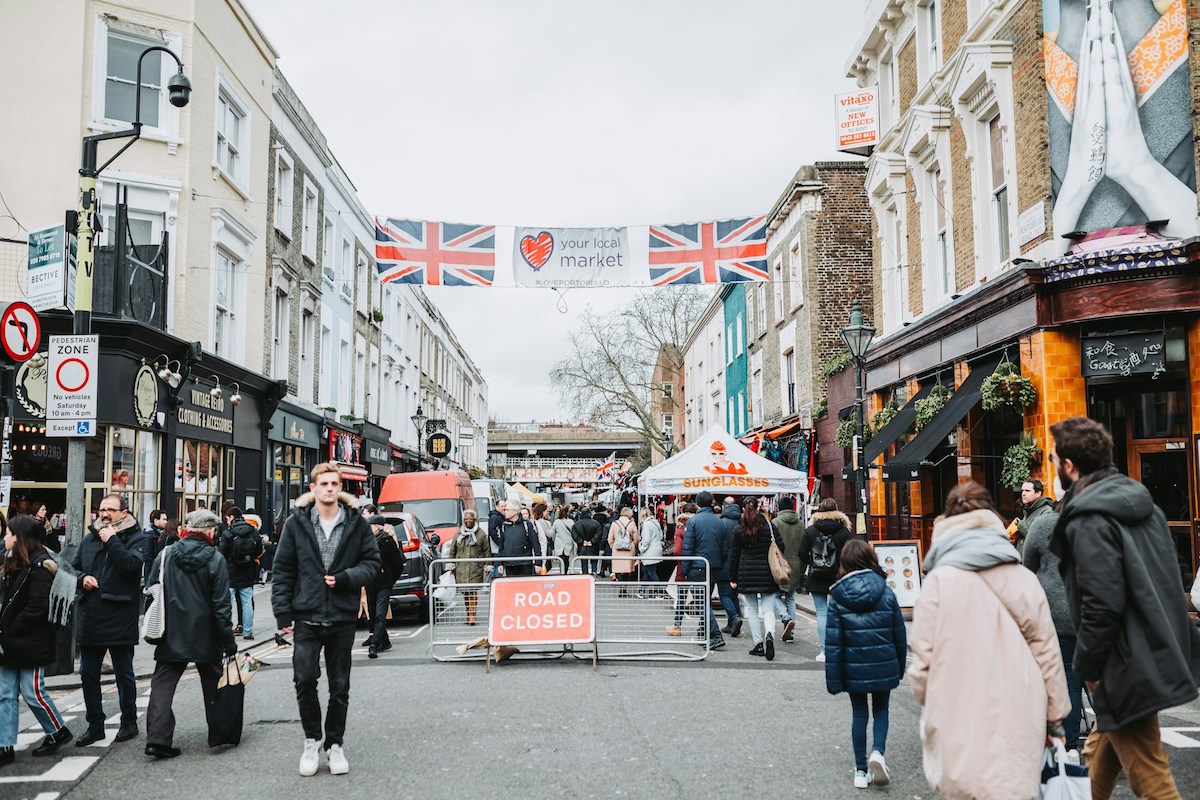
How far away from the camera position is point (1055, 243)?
13727 millimetres

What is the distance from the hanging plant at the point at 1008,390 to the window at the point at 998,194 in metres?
2.14

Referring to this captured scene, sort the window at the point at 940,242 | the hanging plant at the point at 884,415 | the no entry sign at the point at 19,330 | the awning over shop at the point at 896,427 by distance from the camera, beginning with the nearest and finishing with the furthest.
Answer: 1. the no entry sign at the point at 19,330
2. the awning over shop at the point at 896,427
3. the window at the point at 940,242
4. the hanging plant at the point at 884,415

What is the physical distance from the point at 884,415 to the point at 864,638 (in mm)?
13994

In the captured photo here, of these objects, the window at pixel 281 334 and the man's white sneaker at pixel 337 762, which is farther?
the window at pixel 281 334

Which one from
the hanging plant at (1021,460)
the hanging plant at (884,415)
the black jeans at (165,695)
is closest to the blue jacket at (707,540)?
the hanging plant at (1021,460)

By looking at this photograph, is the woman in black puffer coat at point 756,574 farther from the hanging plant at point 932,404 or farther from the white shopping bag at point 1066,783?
the white shopping bag at point 1066,783

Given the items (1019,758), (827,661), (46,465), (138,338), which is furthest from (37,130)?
(1019,758)

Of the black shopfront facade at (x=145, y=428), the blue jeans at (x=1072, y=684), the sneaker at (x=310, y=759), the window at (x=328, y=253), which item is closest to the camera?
the blue jeans at (x=1072, y=684)

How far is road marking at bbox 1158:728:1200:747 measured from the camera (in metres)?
6.99

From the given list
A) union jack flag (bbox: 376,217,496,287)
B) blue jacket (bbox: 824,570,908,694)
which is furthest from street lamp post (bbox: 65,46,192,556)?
blue jacket (bbox: 824,570,908,694)

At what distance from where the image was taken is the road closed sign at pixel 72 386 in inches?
399

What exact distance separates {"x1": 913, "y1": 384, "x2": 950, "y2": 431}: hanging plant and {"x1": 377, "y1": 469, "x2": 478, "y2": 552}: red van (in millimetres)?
A: 9616

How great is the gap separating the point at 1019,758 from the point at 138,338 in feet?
49.9

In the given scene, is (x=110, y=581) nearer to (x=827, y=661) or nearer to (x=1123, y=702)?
(x=827, y=661)
